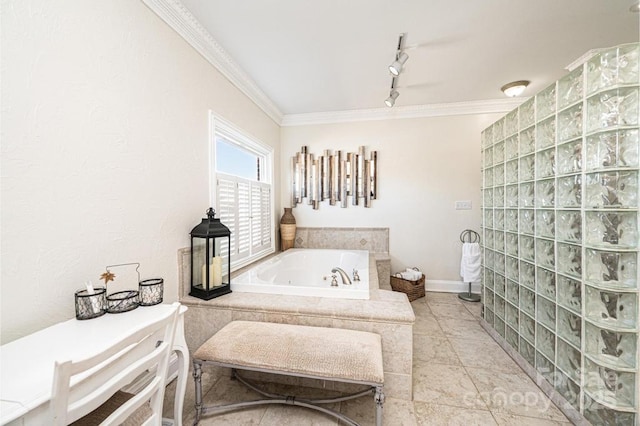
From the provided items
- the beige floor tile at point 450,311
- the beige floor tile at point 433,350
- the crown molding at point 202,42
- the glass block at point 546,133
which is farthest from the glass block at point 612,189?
the crown molding at point 202,42

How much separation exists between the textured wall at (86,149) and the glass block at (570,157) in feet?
7.67

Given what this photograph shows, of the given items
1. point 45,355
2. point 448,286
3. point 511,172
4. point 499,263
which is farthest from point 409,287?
point 45,355

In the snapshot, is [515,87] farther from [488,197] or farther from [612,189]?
[612,189]

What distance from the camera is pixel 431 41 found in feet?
6.47

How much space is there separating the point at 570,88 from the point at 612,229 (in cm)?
79

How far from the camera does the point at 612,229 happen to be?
1182 millimetres

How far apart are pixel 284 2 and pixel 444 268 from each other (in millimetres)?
3290

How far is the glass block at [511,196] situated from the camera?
1.89 meters

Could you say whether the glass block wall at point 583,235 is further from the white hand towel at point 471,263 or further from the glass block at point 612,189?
the white hand towel at point 471,263

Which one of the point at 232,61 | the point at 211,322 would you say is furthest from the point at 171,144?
the point at 211,322

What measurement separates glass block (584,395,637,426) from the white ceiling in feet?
7.49

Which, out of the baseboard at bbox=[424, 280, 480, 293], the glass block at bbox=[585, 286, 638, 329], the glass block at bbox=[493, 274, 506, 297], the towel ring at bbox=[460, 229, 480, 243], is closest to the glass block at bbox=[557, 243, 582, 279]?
the glass block at bbox=[585, 286, 638, 329]

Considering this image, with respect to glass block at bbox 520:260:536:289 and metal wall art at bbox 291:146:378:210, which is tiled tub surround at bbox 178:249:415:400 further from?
metal wall art at bbox 291:146:378:210

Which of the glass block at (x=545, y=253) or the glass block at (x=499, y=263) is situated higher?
the glass block at (x=545, y=253)
